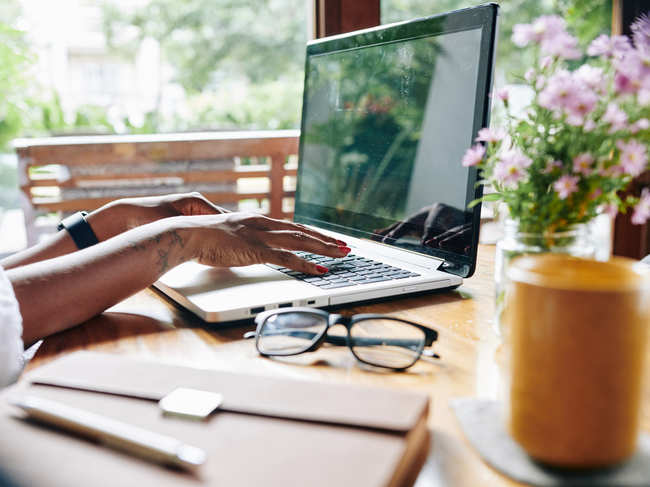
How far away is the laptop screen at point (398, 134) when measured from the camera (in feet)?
2.85

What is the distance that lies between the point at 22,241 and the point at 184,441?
1.83m

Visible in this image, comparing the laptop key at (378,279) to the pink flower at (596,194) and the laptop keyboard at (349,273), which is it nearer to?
the laptop keyboard at (349,273)

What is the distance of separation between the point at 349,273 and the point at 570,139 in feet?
1.44

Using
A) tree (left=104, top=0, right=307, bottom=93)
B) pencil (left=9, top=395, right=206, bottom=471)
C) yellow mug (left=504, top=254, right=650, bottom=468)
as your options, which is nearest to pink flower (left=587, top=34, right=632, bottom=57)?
yellow mug (left=504, top=254, right=650, bottom=468)

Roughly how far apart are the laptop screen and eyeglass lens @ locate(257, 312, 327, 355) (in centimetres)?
30

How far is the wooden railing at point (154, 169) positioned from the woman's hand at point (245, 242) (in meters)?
1.02

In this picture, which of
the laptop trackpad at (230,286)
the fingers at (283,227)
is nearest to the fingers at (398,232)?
the fingers at (283,227)

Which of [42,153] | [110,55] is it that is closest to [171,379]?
[42,153]

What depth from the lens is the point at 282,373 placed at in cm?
62

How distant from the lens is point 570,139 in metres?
0.54

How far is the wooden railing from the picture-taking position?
1765mm

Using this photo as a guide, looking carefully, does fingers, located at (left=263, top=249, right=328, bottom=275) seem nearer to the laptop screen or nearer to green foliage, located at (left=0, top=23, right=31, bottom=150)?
the laptop screen

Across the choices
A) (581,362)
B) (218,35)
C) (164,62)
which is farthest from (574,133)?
(218,35)

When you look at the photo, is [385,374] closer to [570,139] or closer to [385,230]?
[570,139]
